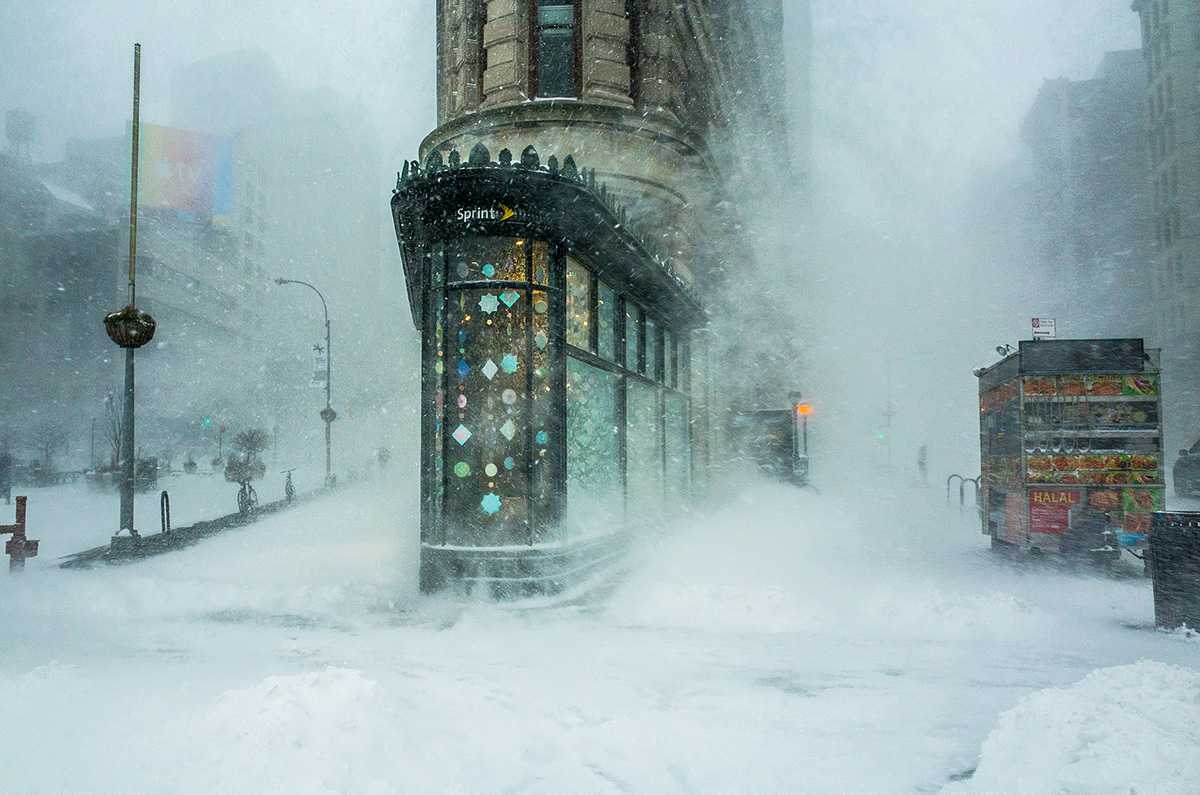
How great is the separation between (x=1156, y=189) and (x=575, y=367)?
54.6 m

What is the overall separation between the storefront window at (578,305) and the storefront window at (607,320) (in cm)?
36

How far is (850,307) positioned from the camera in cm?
9356

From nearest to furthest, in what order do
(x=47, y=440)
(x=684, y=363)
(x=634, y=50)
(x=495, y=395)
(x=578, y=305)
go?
1. (x=495, y=395)
2. (x=578, y=305)
3. (x=634, y=50)
4. (x=684, y=363)
5. (x=47, y=440)

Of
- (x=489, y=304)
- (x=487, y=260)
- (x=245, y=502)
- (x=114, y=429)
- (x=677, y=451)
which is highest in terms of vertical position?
(x=487, y=260)

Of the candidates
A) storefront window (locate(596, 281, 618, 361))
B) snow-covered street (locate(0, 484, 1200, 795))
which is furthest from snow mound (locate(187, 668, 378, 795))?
storefront window (locate(596, 281, 618, 361))

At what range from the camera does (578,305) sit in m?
10.5

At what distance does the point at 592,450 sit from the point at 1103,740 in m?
7.36

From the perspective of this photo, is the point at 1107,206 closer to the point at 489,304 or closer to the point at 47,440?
the point at 489,304

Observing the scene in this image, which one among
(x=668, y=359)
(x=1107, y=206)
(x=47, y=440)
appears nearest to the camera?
(x=668, y=359)

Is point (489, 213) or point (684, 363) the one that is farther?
point (684, 363)

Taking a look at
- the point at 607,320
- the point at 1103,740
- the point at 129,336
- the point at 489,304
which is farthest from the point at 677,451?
the point at 1103,740

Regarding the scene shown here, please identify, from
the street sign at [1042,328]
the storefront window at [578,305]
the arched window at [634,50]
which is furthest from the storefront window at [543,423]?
the arched window at [634,50]

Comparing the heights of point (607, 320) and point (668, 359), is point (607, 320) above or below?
above

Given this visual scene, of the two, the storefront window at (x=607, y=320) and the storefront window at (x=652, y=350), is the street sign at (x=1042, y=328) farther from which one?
the storefront window at (x=607, y=320)
